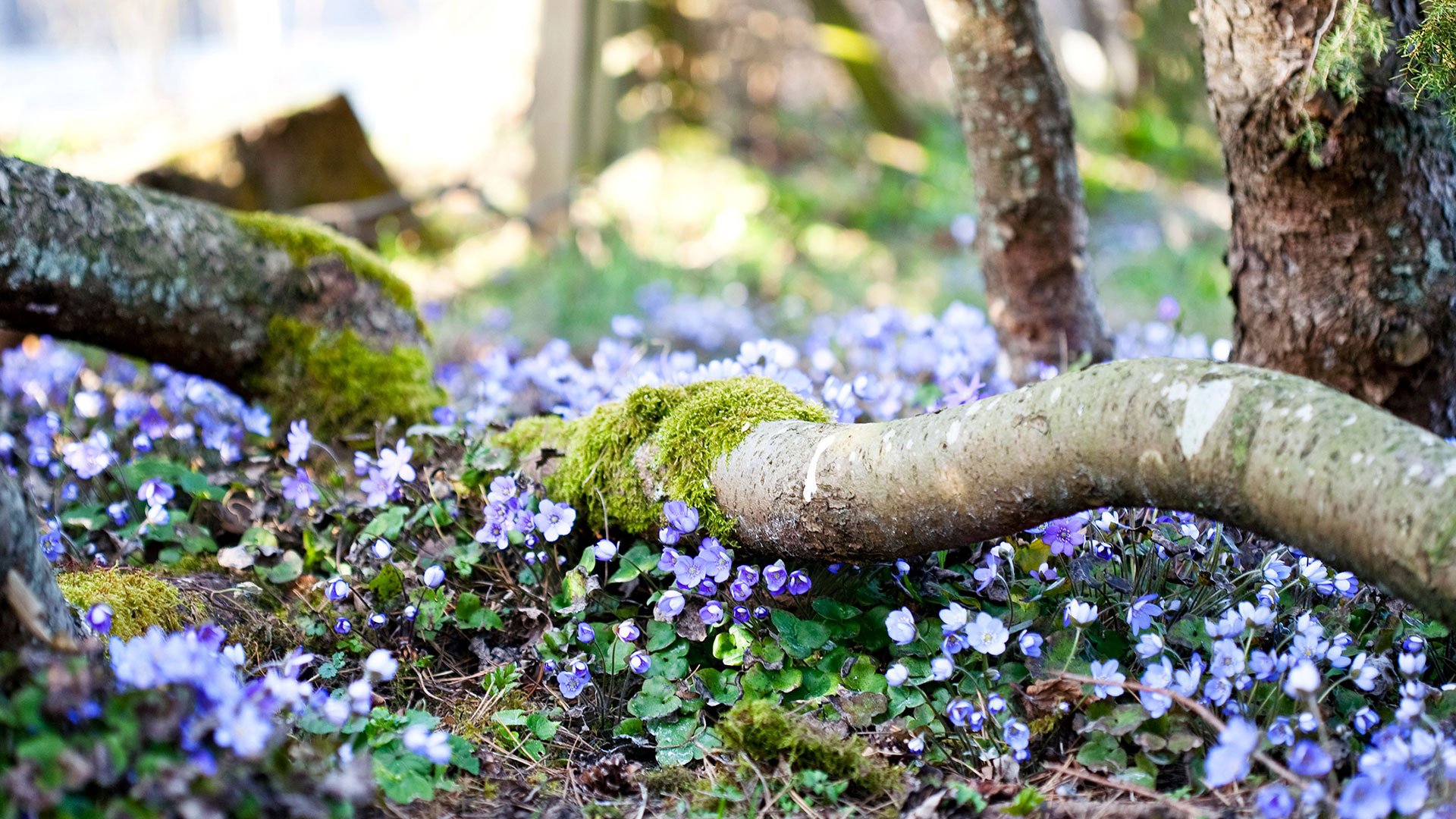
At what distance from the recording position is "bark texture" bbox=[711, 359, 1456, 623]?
5.05 feet

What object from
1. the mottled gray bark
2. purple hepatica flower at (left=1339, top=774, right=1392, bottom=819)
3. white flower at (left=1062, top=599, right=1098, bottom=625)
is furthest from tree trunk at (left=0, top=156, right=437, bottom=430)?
purple hepatica flower at (left=1339, top=774, right=1392, bottom=819)

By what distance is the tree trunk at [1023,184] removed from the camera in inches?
127

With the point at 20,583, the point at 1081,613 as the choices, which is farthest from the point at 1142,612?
the point at 20,583

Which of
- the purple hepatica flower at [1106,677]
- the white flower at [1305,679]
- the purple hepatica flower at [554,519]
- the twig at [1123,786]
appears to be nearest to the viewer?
the white flower at [1305,679]

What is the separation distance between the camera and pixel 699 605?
2.29 metres

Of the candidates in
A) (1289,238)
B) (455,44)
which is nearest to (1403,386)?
(1289,238)

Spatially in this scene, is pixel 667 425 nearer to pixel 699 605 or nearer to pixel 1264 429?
pixel 699 605

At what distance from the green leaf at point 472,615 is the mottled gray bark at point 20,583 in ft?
2.77

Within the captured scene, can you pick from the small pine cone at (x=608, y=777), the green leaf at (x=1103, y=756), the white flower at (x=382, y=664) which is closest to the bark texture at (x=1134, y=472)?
the green leaf at (x=1103, y=756)

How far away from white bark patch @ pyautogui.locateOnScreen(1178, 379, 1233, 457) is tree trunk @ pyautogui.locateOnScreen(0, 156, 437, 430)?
2.29 m

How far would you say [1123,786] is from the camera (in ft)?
5.95

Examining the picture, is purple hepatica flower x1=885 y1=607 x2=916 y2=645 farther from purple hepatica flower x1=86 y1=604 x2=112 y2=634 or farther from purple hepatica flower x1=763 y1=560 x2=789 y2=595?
purple hepatica flower x1=86 y1=604 x2=112 y2=634

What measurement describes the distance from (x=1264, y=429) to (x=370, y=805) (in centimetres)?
161

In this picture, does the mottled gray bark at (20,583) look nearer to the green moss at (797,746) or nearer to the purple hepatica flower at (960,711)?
the green moss at (797,746)
